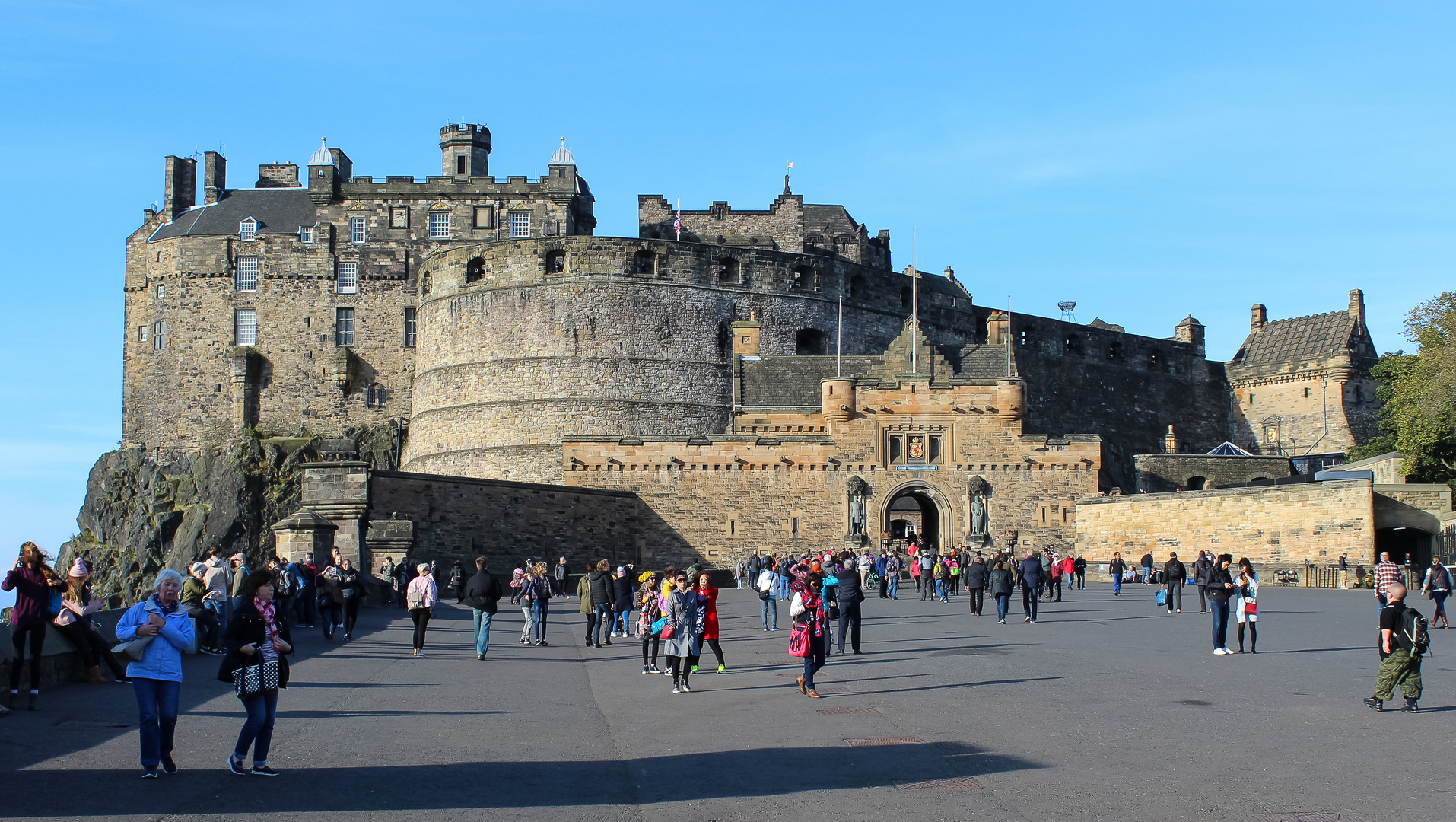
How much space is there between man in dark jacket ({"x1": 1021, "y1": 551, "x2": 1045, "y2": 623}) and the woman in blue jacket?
1348cm

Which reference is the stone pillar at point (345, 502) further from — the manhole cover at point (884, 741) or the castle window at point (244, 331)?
the castle window at point (244, 331)

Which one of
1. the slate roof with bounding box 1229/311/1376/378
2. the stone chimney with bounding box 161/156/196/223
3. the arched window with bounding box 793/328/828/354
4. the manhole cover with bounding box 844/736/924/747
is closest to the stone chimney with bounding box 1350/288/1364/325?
the slate roof with bounding box 1229/311/1376/378

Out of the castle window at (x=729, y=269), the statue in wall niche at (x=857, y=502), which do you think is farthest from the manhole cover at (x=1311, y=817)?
the castle window at (x=729, y=269)

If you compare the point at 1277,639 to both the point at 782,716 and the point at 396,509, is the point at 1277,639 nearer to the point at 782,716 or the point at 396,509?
the point at 782,716

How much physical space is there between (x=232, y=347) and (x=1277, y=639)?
40.9 meters

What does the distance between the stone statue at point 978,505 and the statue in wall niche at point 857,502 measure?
9.23 ft

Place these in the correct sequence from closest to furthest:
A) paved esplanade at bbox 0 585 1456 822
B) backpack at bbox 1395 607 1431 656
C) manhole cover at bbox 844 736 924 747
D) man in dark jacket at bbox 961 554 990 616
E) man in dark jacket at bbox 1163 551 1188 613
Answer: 1. paved esplanade at bbox 0 585 1456 822
2. manhole cover at bbox 844 736 924 747
3. backpack at bbox 1395 607 1431 656
4. man in dark jacket at bbox 961 554 990 616
5. man in dark jacket at bbox 1163 551 1188 613

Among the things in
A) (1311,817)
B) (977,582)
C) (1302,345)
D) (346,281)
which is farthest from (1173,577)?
(1302,345)

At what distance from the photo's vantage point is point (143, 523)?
47281mm

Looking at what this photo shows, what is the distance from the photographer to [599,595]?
54.3 ft

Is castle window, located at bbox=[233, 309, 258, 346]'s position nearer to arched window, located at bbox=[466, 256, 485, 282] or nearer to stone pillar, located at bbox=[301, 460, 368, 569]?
arched window, located at bbox=[466, 256, 485, 282]

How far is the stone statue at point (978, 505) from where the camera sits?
38.7m

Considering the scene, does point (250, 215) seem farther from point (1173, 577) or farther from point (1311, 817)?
point (1311, 817)

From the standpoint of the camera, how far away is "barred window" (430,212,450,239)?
50.6 meters
